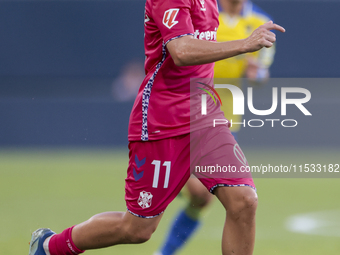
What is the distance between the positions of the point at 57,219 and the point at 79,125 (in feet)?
10.0

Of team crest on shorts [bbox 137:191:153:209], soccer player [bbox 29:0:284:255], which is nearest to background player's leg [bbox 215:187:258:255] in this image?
soccer player [bbox 29:0:284:255]

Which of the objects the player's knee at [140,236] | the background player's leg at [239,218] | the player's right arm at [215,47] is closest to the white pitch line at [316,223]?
the background player's leg at [239,218]

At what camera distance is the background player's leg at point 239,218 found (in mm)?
2383

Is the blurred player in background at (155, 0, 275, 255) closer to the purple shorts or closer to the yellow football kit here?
the yellow football kit

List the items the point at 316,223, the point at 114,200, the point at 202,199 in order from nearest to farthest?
the point at 202,199 < the point at 316,223 < the point at 114,200

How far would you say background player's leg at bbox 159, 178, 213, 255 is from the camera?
112 inches

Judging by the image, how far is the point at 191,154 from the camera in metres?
2.51

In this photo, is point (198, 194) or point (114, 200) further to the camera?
point (114, 200)

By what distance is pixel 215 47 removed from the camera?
218cm

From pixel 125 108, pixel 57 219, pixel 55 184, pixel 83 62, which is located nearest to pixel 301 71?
pixel 125 108

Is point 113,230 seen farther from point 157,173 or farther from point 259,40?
point 259,40

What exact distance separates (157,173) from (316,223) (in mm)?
1864

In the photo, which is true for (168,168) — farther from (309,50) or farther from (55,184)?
(309,50)

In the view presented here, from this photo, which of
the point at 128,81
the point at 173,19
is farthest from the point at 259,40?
the point at 128,81
